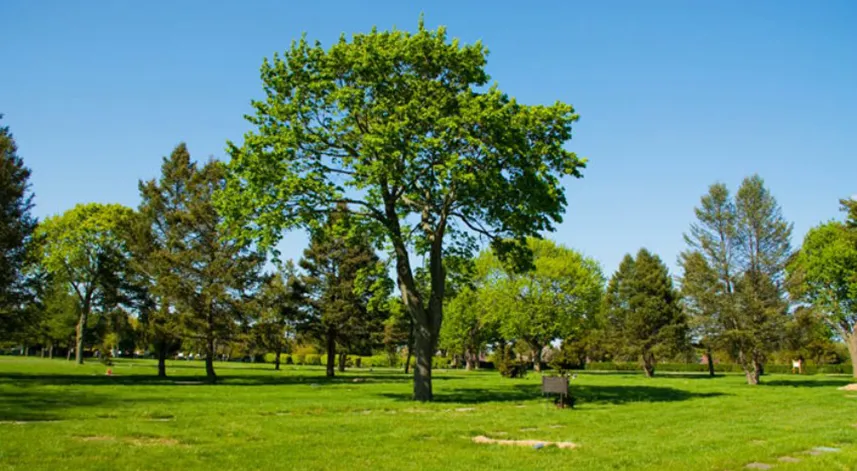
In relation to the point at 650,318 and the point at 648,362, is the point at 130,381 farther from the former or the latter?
the point at 650,318

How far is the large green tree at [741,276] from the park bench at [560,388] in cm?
2589

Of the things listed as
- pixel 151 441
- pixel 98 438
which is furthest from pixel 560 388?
pixel 98 438

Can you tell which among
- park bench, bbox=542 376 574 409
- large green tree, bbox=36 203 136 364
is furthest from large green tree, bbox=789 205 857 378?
large green tree, bbox=36 203 136 364

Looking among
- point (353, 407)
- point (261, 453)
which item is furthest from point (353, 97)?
point (261, 453)

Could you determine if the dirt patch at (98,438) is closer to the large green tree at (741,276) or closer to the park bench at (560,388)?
the park bench at (560,388)

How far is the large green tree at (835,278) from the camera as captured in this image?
4288cm

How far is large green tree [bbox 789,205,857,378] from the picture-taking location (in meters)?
42.9

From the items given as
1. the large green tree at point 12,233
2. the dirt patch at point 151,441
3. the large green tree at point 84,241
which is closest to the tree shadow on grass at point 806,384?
the dirt patch at point 151,441

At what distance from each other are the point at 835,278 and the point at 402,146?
131ft

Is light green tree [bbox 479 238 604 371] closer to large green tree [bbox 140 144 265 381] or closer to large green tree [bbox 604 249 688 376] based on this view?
large green tree [bbox 604 249 688 376]

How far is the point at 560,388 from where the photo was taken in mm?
17750

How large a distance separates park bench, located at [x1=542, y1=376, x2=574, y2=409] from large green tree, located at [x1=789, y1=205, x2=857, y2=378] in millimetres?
30666

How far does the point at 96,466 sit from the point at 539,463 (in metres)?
5.98

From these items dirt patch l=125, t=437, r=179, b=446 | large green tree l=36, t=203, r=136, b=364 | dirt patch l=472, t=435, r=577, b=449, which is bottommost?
dirt patch l=472, t=435, r=577, b=449
